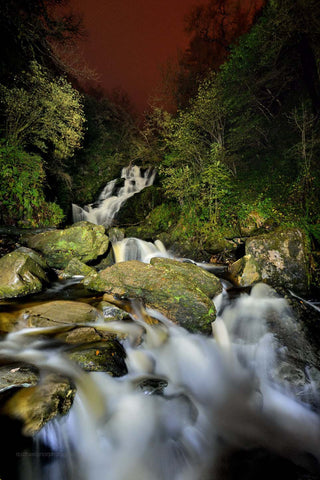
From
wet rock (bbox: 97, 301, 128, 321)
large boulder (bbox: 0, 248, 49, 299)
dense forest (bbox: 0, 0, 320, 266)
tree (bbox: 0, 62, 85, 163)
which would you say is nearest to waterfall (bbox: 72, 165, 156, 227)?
dense forest (bbox: 0, 0, 320, 266)

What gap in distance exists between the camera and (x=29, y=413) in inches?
64.9

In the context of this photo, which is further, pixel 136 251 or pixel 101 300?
pixel 136 251

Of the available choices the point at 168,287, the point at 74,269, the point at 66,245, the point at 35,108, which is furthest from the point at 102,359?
the point at 35,108

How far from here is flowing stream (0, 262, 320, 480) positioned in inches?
71.9

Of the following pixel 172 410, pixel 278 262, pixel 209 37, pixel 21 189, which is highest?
pixel 209 37

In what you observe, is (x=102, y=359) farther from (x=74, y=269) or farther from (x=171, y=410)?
(x=74, y=269)

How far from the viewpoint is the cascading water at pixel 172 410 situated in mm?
1833

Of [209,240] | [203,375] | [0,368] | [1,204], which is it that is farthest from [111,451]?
[1,204]

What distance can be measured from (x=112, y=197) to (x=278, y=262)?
11.1m

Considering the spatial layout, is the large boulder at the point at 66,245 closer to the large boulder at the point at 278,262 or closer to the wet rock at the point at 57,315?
the wet rock at the point at 57,315

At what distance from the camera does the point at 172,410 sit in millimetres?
2342

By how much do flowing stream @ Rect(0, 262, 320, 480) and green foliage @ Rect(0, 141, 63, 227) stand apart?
6049mm

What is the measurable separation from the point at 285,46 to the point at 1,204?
457 inches

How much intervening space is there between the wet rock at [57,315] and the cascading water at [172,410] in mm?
197
